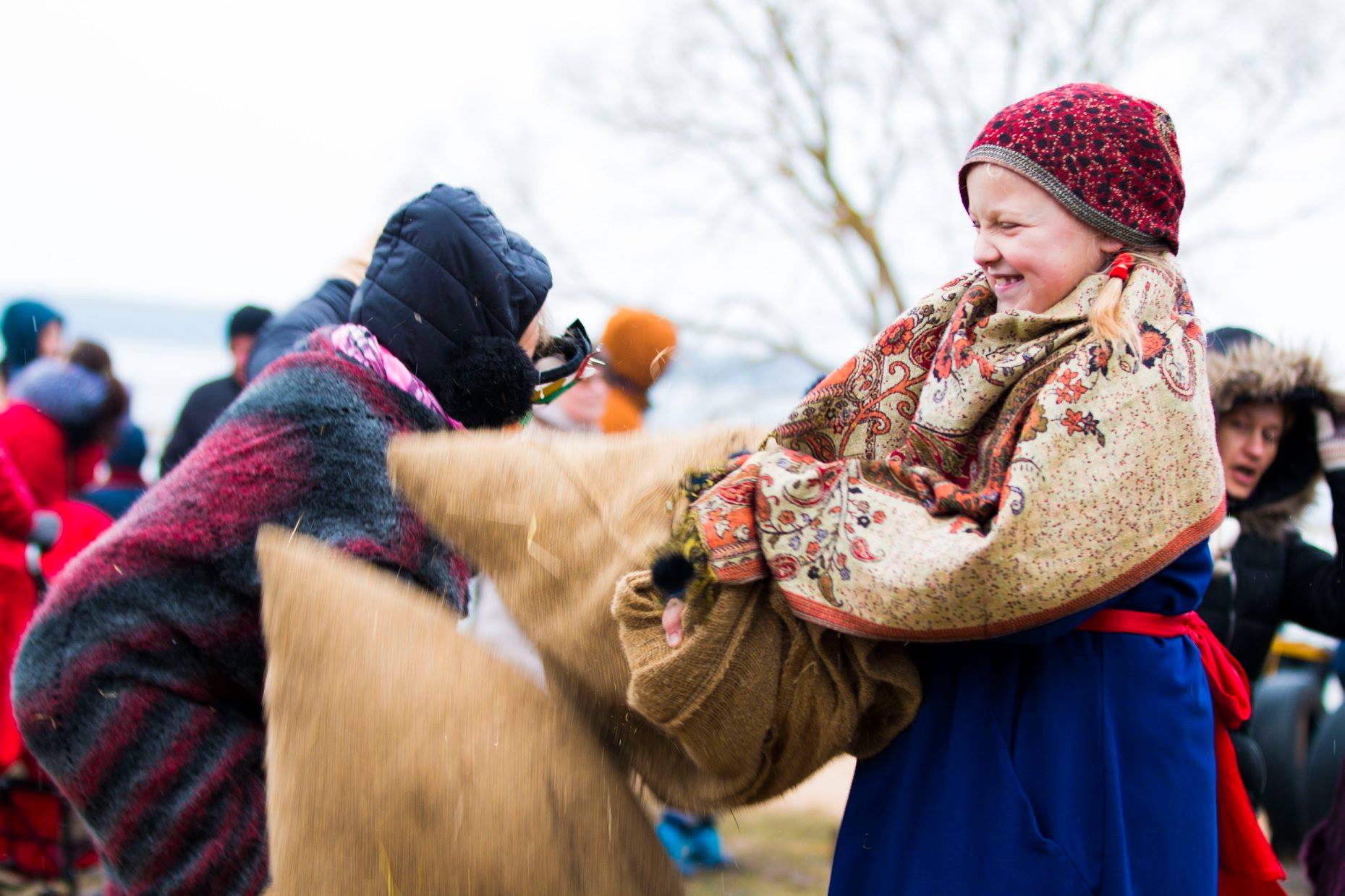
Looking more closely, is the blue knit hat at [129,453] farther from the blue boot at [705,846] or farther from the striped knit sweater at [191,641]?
the striped knit sweater at [191,641]

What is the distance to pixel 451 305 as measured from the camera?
157cm

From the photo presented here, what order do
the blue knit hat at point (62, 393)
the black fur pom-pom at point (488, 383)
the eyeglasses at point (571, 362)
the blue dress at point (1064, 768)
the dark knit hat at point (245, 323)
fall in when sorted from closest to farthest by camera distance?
the blue dress at point (1064, 768), the black fur pom-pom at point (488, 383), the eyeglasses at point (571, 362), the blue knit hat at point (62, 393), the dark knit hat at point (245, 323)

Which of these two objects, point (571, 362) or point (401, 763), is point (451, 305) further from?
point (401, 763)

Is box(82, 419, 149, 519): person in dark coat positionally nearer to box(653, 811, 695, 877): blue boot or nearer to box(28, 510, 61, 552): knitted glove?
box(28, 510, 61, 552): knitted glove

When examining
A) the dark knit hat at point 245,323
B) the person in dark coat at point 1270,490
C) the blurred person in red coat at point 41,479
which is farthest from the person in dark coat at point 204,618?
the dark knit hat at point 245,323

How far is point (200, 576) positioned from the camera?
1.43m

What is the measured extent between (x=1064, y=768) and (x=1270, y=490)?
5.66ft

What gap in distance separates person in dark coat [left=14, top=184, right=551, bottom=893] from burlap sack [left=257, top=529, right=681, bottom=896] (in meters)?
0.18

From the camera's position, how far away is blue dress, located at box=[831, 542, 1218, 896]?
1.28 m

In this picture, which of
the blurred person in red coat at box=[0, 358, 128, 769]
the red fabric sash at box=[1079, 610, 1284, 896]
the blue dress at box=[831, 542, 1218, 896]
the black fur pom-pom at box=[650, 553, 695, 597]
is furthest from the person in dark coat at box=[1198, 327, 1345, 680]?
the blurred person in red coat at box=[0, 358, 128, 769]

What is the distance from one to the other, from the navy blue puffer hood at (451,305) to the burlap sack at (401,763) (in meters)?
0.39

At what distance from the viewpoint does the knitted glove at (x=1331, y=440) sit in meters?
2.44

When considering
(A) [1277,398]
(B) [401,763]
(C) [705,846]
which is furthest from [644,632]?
(C) [705,846]

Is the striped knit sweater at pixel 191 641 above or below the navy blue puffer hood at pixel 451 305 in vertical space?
below
